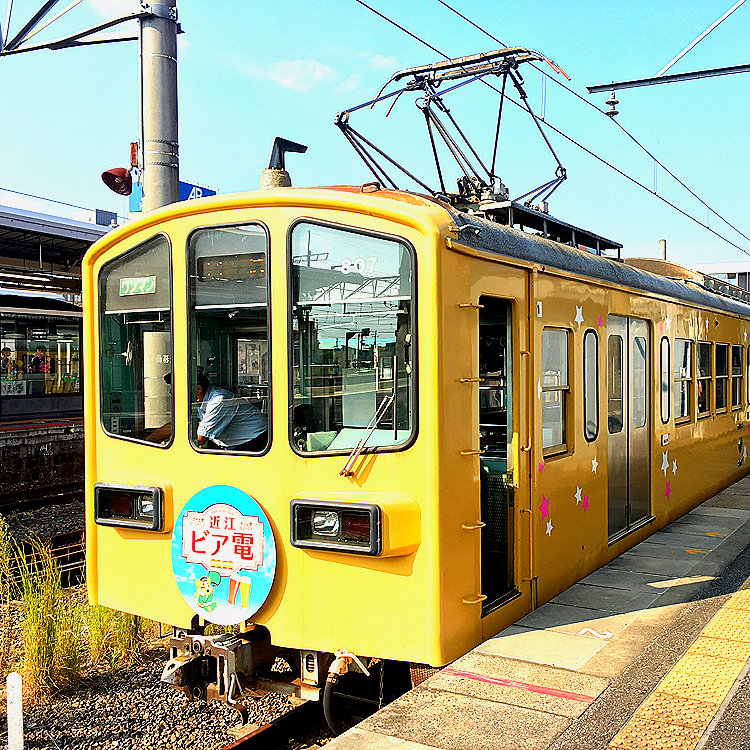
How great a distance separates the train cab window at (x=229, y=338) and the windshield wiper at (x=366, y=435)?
0.48 metres

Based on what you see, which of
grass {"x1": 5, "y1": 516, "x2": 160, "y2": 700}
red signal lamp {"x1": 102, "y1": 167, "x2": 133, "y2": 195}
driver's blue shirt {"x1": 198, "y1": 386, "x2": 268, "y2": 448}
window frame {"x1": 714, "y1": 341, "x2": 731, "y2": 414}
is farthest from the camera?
window frame {"x1": 714, "y1": 341, "x2": 731, "y2": 414}

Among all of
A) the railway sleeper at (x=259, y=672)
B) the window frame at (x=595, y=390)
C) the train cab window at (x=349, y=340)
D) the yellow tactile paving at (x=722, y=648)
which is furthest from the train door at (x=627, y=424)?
the train cab window at (x=349, y=340)

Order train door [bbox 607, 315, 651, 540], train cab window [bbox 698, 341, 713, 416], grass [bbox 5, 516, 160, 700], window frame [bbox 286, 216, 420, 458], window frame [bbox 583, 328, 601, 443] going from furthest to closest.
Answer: train cab window [bbox 698, 341, 713, 416], train door [bbox 607, 315, 651, 540], window frame [bbox 583, 328, 601, 443], grass [bbox 5, 516, 160, 700], window frame [bbox 286, 216, 420, 458]

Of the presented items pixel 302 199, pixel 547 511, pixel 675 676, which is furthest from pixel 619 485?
pixel 302 199

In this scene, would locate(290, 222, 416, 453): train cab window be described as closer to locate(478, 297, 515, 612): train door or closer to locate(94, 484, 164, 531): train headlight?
locate(478, 297, 515, 612): train door

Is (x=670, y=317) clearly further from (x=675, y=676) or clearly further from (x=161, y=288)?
(x=161, y=288)

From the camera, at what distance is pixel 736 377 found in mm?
11211

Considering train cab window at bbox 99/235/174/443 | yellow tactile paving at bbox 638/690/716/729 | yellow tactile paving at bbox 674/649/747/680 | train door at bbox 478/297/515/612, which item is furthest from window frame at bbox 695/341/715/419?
train cab window at bbox 99/235/174/443

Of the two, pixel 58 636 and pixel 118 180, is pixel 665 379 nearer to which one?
pixel 118 180

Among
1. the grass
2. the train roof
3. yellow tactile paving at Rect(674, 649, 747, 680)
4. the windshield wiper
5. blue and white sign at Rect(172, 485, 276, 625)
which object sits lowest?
the grass

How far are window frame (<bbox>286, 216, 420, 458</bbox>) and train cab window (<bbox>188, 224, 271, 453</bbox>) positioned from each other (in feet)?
0.46

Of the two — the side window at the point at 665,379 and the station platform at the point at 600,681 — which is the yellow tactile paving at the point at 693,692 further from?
the side window at the point at 665,379

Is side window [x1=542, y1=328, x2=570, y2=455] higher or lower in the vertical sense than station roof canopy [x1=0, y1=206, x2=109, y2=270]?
lower

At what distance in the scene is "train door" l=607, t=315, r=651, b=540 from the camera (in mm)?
6570
